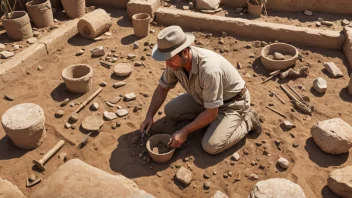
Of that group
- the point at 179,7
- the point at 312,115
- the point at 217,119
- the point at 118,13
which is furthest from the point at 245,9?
the point at 217,119

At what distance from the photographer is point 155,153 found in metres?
4.23

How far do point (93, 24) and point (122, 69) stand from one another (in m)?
1.42

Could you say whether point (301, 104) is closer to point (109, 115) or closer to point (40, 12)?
point (109, 115)

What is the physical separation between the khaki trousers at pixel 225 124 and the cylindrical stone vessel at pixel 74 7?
3.93 meters

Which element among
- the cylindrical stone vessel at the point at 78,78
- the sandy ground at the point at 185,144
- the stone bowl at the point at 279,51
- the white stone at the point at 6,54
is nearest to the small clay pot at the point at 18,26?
the white stone at the point at 6,54

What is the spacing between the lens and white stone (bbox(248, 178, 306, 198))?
3436mm

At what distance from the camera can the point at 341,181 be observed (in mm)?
3793

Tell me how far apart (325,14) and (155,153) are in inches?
211

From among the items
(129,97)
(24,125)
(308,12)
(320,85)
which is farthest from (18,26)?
(308,12)

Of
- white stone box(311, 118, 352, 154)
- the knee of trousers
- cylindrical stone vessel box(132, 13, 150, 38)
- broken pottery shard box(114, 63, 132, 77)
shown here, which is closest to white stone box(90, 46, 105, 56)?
broken pottery shard box(114, 63, 132, 77)

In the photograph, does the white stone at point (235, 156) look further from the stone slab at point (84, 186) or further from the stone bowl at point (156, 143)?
the stone slab at point (84, 186)

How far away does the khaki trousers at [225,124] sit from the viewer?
4371 mm

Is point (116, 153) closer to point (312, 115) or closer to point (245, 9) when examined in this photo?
point (312, 115)

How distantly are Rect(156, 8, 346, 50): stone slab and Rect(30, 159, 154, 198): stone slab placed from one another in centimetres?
469
